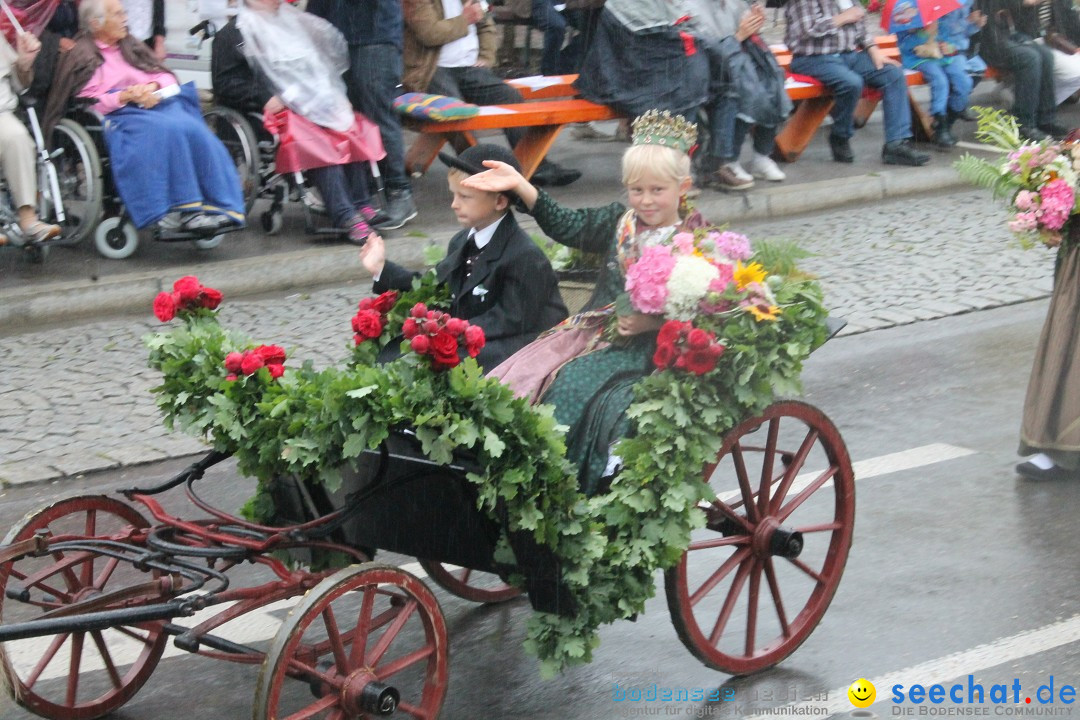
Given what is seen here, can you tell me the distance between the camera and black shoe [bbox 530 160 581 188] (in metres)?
11.1

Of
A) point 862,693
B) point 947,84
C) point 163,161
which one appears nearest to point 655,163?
point 862,693

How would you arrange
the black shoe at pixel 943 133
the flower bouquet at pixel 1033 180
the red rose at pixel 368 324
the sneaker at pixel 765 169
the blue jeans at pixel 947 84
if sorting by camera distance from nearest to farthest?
1. the red rose at pixel 368 324
2. the flower bouquet at pixel 1033 180
3. the sneaker at pixel 765 169
4. the blue jeans at pixel 947 84
5. the black shoe at pixel 943 133

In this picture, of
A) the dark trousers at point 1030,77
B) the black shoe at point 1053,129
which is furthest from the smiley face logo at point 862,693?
the black shoe at point 1053,129

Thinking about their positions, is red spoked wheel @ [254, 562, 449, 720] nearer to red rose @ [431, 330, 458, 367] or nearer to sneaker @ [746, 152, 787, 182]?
red rose @ [431, 330, 458, 367]

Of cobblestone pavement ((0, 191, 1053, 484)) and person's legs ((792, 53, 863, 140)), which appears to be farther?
person's legs ((792, 53, 863, 140))

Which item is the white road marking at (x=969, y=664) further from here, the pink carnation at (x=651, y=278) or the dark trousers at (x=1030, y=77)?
the dark trousers at (x=1030, y=77)

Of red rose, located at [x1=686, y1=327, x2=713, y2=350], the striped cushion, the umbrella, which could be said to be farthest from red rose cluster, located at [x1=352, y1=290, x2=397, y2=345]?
the umbrella

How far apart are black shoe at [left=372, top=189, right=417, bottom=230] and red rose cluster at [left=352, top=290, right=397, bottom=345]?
4.99 m

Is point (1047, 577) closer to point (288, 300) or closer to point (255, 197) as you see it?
point (288, 300)

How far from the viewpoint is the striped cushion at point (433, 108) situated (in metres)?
9.65

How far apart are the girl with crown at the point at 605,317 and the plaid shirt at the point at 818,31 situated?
7084 millimetres

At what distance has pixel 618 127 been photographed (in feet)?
42.2

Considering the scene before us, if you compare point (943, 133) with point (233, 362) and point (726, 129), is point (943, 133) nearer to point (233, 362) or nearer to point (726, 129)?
point (726, 129)

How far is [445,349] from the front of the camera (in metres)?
3.53
